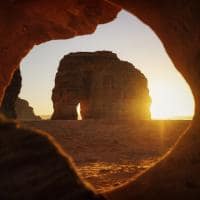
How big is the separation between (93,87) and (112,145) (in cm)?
2420

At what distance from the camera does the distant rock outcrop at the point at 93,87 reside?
132 ft

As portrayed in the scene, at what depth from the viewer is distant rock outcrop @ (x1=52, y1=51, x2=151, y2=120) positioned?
132ft

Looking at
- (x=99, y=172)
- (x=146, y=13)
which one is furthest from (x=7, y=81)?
(x=99, y=172)

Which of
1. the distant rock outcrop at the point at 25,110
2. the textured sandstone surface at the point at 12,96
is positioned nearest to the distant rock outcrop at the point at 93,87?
the textured sandstone surface at the point at 12,96

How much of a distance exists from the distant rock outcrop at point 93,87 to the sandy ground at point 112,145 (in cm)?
1493

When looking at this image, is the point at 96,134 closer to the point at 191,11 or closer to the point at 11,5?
the point at 11,5

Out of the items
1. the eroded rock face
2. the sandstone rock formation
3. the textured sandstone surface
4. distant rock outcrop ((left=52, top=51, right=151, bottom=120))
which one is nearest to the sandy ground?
the sandstone rock formation

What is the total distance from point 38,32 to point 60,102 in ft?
108

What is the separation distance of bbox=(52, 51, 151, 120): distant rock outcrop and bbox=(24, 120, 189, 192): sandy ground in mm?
14933

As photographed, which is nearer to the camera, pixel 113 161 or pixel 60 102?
pixel 113 161

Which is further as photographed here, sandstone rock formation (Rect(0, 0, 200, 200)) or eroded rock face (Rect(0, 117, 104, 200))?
sandstone rock formation (Rect(0, 0, 200, 200))

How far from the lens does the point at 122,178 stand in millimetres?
8383

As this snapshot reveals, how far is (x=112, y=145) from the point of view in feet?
56.0

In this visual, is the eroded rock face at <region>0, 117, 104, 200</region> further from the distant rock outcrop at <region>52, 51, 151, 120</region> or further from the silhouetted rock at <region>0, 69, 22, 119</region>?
the distant rock outcrop at <region>52, 51, 151, 120</region>
